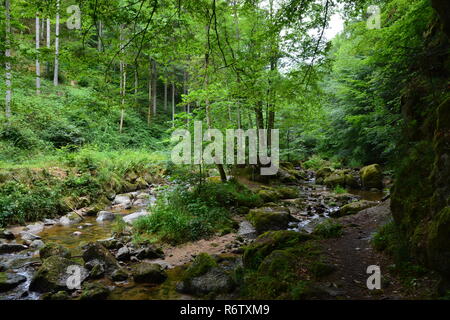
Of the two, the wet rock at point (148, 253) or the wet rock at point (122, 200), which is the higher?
the wet rock at point (122, 200)

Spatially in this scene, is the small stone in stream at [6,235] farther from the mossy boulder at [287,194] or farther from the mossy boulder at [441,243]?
the mossy boulder at [287,194]

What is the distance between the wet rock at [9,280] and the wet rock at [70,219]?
4.17m

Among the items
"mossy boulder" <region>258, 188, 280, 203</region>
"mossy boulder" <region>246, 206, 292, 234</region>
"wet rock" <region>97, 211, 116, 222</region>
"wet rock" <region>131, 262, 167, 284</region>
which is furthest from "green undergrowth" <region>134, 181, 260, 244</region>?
"wet rock" <region>131, 262, 167, 284</region>

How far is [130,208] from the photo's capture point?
467 inches

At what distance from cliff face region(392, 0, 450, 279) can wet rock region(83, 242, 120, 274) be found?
580 cm

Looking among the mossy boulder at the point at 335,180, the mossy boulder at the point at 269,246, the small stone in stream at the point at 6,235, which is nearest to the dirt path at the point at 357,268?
the mossy boulder at the point at 269,246

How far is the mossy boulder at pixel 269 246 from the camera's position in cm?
553

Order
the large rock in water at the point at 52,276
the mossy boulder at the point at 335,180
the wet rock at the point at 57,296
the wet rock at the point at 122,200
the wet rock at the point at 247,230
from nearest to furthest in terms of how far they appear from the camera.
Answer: the wet rock at the point at 57,296 < the large rock in water at the point at 52,276 < the wet rock at the point at 247,230 < the wet rock at the point at 122,200 < the mossy boulder at the point at 335,180

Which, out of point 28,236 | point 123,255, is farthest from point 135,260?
point 28,236

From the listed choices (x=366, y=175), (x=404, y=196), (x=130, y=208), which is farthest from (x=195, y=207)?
(x=366, y=175)

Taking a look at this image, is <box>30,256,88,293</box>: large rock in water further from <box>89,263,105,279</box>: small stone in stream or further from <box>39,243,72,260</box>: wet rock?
<box>39,243,72,260</box>: wet rock

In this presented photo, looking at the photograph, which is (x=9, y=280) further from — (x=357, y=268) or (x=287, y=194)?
(x=287, y=194)

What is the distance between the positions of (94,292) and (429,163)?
6156 mm
